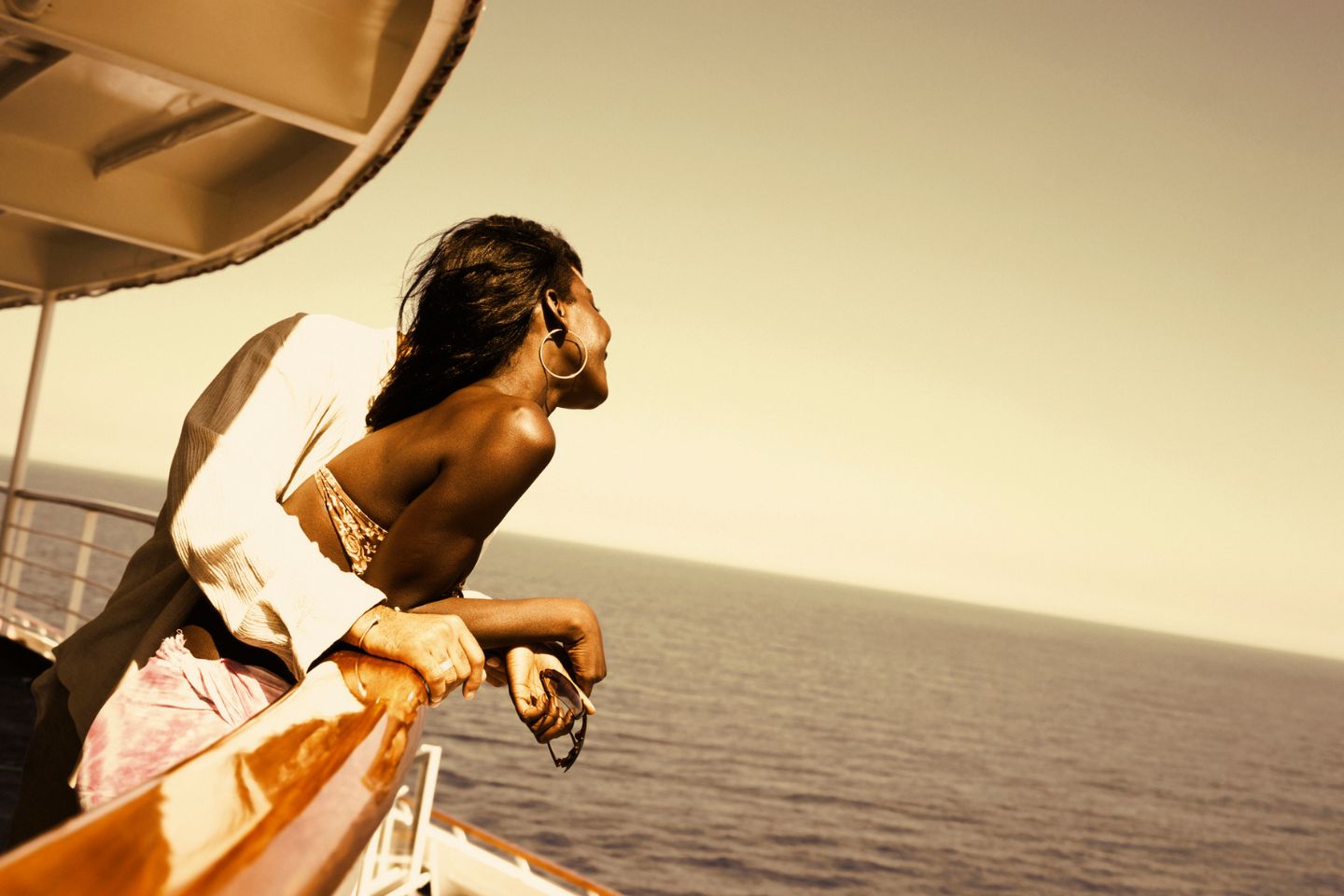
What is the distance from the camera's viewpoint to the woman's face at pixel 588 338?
1.43m

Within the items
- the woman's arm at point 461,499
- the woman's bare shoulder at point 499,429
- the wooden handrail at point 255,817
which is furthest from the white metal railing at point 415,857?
the wooden handrail at point 255,817

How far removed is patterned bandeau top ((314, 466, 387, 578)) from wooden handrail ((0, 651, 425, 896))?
425mm

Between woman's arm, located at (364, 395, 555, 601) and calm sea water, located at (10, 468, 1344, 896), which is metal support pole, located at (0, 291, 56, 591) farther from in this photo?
calm sea water, located at (10, 468, 1344, 896)

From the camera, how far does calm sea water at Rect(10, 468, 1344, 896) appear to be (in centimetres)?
3506

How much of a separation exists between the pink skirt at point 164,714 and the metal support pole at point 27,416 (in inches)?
251

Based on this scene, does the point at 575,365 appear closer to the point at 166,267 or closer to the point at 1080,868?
the point at 166,267

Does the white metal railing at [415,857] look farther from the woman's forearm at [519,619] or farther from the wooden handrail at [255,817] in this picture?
the wooden handrail at [255,817]

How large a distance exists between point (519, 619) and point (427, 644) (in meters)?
0.36

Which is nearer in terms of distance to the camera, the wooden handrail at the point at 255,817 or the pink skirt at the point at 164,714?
the wooden handrail at the point at 255,817

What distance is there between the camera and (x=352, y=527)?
124cm

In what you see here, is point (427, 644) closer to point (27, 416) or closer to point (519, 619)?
point (519, 619)

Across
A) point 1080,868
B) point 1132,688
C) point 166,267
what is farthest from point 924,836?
point 1132,688

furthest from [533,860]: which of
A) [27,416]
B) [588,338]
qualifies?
[588,338]

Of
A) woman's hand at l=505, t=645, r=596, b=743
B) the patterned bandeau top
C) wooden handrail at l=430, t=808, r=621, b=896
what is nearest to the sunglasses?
woman's hand at l=505, t=645, r=596, b=743
